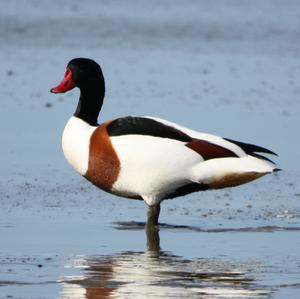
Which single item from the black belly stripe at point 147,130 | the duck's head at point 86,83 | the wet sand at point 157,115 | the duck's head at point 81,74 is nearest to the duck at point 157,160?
the black belly stripe at point 147,130

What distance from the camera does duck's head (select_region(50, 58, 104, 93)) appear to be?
389 inches

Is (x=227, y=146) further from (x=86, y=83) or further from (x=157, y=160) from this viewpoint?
(x=86, y=83)

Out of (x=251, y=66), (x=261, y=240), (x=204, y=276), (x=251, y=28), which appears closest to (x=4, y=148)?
(x=261, y=240)

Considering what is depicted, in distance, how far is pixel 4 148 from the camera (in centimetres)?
1170

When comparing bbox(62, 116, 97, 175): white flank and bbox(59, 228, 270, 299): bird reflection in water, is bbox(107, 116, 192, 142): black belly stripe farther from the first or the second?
bbox(59, 228, 270, 299): bird reflection in water

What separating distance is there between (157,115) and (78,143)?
404 centimetres

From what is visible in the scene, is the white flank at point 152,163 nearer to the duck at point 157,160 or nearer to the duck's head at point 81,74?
the duck at point 157,160

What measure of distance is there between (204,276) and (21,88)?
25.1 ft

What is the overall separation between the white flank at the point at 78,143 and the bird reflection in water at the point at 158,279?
1.27 metres

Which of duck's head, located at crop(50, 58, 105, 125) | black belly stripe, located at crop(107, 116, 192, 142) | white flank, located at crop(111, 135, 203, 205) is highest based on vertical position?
duck's head, located at crop(50, 58, 105, 125)

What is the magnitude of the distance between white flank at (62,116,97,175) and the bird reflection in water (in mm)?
1268

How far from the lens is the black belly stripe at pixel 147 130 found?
9.25 metres

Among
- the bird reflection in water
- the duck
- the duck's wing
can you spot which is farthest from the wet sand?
the duck's wing

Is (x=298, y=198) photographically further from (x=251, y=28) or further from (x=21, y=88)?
(x=251, y=28)
